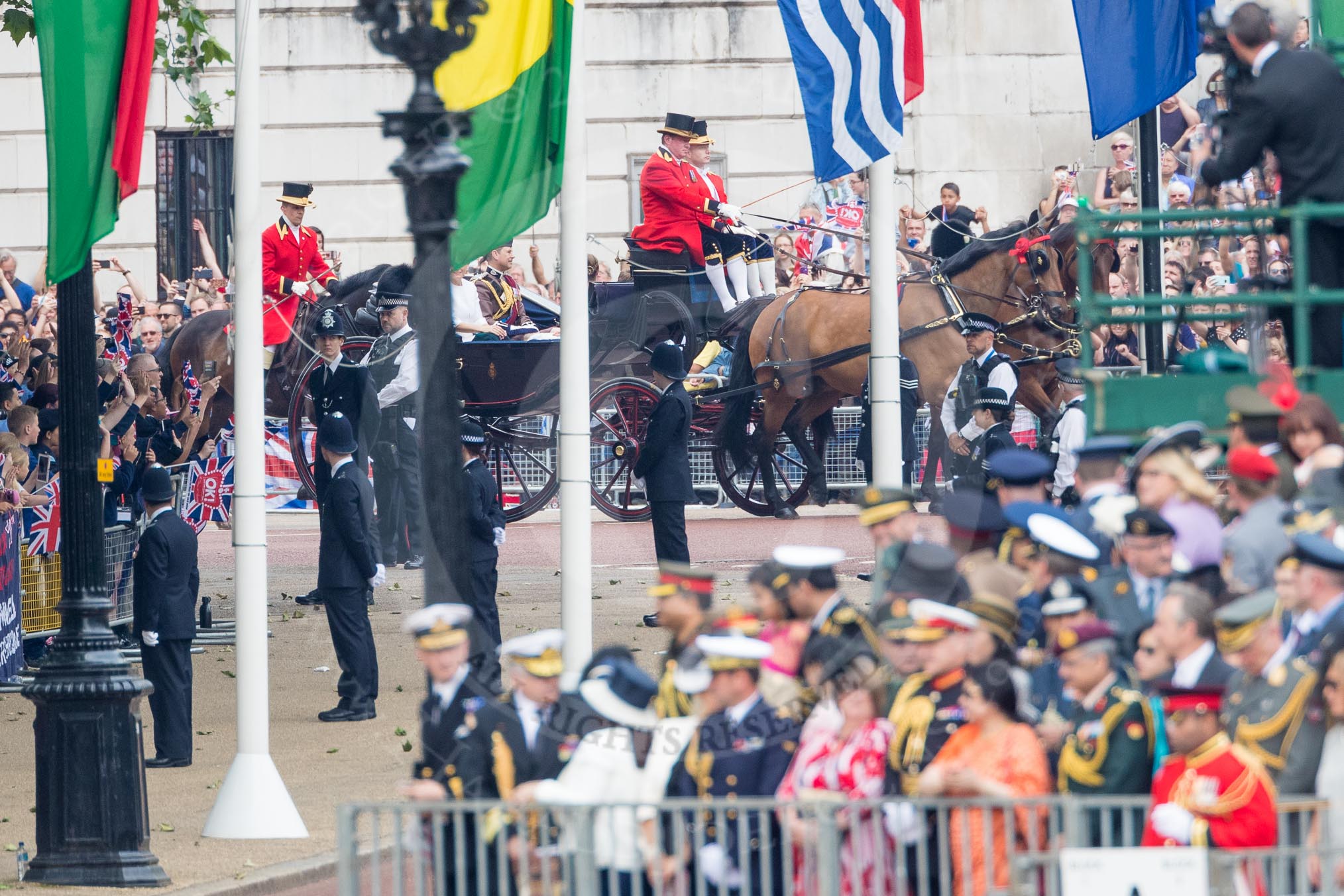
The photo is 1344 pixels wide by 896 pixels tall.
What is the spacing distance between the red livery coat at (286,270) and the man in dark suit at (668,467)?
16.6 feet

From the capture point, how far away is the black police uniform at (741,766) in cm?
672

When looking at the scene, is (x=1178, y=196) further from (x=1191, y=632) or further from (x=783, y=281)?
(x=1191, y=632)

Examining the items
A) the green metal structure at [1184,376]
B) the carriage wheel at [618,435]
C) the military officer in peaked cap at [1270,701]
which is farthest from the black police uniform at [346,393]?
the military officer in peaked cap at [1270,701]

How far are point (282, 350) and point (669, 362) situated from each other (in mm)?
5873

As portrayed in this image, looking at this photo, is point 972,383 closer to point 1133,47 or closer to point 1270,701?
point 1133,47

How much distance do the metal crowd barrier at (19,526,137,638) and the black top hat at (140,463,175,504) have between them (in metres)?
2.14

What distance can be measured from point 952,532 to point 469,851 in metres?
2.38

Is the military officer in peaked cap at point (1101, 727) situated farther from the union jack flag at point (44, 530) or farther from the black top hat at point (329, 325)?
the black top hat at point (329, 325)

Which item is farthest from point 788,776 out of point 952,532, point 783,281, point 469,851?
point 783,281

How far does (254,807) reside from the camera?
11.0 meters

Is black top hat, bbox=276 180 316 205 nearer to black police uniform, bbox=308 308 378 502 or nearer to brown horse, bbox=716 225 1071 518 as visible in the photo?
black police uniform, bbox=308 308 378 502

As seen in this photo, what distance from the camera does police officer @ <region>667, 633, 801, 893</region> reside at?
22.1 feet

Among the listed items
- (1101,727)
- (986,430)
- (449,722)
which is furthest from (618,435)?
(1101,727)

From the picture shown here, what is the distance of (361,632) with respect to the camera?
13844 millimetres
